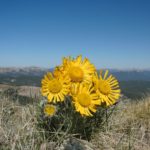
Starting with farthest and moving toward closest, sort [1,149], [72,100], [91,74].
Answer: [91,74] → [72,100] → [1,149]

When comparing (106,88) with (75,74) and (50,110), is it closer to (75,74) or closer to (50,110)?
(75,74)

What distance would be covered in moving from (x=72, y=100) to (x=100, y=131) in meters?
0.96

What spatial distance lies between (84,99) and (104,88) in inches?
19.4

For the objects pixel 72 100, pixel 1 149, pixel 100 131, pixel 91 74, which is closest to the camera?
pixel 1 149

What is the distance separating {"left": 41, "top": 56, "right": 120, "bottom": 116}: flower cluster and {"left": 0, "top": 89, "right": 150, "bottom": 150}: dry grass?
0.50 metres

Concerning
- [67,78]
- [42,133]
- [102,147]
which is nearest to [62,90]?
[67,78]

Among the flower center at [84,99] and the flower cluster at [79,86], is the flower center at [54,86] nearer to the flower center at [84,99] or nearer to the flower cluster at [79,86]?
the flower cluster at [79,86]

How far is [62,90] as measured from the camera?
13.4 ft

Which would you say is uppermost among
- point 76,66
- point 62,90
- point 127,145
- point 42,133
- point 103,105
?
point 76,66

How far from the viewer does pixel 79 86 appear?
13.7 ft

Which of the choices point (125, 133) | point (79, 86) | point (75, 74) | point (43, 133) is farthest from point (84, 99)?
point (125, 133)

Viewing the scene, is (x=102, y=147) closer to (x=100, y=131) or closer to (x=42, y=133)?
(x=100, y=131)

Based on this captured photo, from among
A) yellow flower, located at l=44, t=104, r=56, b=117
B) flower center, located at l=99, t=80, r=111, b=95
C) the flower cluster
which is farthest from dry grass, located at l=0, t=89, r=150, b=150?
flower center, located at l=99, t=80, r=111, b=95

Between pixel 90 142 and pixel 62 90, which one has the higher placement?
pixel 62 90
